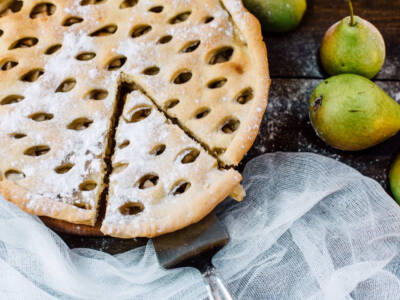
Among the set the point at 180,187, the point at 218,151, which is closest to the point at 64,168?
the point at 180,187

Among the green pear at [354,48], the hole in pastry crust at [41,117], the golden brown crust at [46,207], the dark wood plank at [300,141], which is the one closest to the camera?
the golden brown crust at [46,207]

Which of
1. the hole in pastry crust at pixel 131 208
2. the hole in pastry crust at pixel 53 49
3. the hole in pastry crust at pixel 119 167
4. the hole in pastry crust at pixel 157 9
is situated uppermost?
the hole in pastry crust at pixel 157 9

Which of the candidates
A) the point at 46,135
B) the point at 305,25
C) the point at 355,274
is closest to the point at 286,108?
the point at 305,25

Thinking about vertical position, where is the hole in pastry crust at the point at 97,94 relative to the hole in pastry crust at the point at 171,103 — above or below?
above

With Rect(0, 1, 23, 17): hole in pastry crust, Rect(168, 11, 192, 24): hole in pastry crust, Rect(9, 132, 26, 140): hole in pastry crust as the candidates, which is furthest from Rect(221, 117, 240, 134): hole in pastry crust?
Rect(0, 1, 23, 17): hole in pastry crust

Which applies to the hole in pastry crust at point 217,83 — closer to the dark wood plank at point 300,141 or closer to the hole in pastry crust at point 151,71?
the hole in pastry crust at point 151,71

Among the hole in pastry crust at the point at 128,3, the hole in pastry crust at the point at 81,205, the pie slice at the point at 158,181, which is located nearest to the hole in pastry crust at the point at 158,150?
the pie slice at the point at 158,181

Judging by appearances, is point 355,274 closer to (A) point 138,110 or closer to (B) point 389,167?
(B) point 389,167

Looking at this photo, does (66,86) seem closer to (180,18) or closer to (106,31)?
(106,31)
